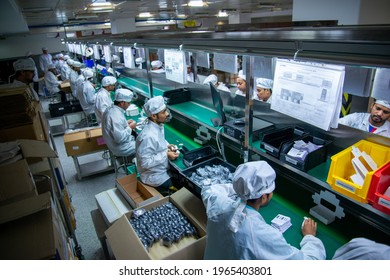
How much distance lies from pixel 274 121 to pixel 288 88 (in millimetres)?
944

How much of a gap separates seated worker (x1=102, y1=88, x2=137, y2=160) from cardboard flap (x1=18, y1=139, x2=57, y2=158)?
64.0 inches

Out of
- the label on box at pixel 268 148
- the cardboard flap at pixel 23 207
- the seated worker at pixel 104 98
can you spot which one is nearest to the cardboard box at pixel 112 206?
the cardboard flap at pixel 23 207

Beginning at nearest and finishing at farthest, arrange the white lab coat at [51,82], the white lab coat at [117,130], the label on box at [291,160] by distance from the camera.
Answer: the label on box at [291,160], the white lab coat at [117,130], the white lab coat at [51,82]

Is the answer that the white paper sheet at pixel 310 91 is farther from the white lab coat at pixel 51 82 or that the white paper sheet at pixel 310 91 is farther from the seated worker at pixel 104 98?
the white lab coat at pixel 51 82

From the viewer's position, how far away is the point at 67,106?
21.2 feet

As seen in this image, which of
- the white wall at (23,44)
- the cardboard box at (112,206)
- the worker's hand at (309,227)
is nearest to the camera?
the worker's hand at (309,227)

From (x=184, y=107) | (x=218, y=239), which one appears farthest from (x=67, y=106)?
(x=218, y=239)

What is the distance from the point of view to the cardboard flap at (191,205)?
2.17 m

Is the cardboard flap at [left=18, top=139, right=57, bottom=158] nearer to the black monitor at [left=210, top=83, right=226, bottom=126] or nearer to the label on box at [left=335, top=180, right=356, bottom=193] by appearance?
the black monitor at [left=210, top=83, right=226, bottom=126]

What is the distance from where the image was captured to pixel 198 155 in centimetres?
287

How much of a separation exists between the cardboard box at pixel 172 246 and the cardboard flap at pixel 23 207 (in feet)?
2.49

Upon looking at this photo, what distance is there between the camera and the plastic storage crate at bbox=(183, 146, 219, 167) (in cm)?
265

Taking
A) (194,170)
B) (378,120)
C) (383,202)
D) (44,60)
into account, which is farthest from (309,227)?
(44,60)

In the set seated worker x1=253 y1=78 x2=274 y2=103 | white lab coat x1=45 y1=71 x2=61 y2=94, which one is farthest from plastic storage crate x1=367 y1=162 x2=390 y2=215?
white lab coat x1=45 y1=71 x2=61 y2=94
